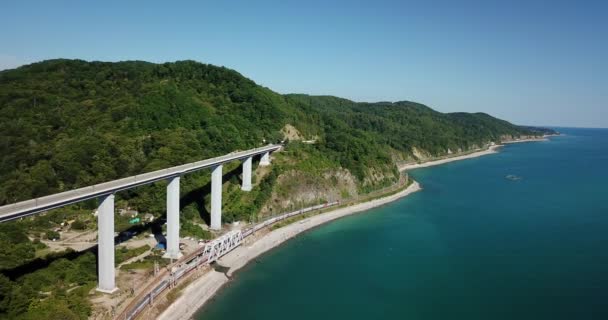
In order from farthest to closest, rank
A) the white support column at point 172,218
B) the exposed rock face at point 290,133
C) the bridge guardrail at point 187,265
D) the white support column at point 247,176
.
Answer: the exposed rock face at point 290,133 → the white support column at point 247,176 → the white support column at point 172,218 → the bridge guardrail at point 187,265

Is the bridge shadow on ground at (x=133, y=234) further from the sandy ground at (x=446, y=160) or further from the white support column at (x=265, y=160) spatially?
the sandy ground at (x=446, y=160)

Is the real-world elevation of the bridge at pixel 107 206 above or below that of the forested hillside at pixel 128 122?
below

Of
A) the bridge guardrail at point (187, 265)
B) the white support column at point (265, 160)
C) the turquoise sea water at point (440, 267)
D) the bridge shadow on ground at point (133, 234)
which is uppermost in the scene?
the white support column at point (265, 160)

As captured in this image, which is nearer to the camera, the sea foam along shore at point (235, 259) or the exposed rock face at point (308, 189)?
the sea foam along shore at point (235, 259)

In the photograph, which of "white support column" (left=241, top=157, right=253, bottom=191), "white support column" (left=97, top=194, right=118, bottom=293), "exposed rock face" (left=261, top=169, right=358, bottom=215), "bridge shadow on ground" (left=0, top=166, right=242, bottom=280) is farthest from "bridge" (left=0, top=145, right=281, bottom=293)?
"exposed rock face" (left=261, top=169, right=358, bottom=215)

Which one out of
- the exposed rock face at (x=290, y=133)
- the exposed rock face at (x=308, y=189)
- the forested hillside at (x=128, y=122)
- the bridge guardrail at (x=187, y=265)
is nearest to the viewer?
the bridge guardrail at (x=187, y=265)

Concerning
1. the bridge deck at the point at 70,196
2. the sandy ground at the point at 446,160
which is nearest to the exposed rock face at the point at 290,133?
the bridge deck at the point at 70,196

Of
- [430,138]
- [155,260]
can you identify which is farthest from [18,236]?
[430,138]
